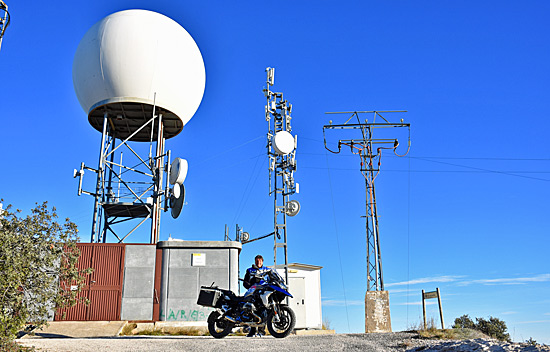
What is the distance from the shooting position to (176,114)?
823 inches

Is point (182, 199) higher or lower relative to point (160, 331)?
higher

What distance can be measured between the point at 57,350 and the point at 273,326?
388 centimetres

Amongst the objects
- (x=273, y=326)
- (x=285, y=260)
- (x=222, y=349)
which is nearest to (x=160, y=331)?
(x=285, y=260)

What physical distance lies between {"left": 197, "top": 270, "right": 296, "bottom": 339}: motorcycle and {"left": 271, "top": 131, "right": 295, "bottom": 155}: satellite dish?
32.3 ft

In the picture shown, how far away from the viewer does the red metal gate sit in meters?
16.1

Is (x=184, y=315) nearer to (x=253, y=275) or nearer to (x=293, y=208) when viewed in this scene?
(x=293, y=208)

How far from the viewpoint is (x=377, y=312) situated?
1634cm

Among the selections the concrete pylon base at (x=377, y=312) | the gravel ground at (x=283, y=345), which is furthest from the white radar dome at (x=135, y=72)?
the gravel ground at (x=283, y=345)

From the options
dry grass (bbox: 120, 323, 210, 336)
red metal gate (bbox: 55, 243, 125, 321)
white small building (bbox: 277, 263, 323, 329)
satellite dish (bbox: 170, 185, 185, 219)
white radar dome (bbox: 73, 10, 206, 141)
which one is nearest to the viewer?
Answer: dry grass (bbox: 120, 323, 210, 336)

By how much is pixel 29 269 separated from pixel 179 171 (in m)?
11.6

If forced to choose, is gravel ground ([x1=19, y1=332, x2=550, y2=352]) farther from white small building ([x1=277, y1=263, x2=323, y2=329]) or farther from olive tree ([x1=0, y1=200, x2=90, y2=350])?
white small building ([x1=277, y1=263, x2=323, y2=329])

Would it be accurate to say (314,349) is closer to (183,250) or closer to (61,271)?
(61,271)

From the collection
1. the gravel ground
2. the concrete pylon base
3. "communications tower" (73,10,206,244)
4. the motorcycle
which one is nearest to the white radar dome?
"communications tower" (73,10,206,244)

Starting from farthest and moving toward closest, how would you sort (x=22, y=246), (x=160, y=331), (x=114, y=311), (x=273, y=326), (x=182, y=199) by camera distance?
(x=182, y=199)
(x=114, y=311)
(x=160, y=331)
(x=273, y=326)
(x=22, y=246)
